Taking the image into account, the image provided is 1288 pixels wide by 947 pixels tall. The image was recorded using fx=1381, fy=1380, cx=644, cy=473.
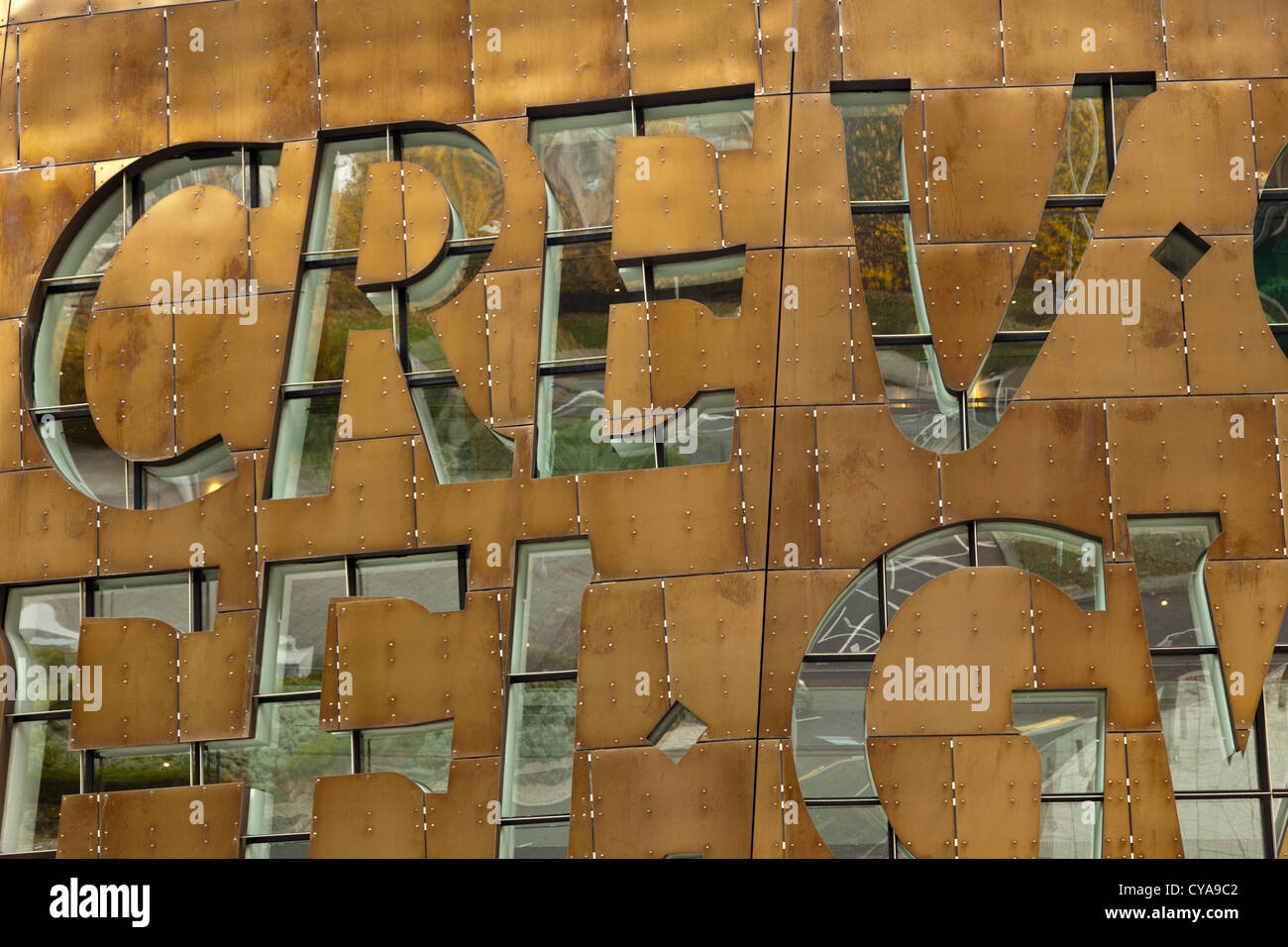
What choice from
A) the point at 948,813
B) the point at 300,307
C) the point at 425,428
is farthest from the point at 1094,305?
the point at 300,307

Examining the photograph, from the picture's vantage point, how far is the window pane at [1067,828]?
10.2 metres

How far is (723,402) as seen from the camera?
1087cm

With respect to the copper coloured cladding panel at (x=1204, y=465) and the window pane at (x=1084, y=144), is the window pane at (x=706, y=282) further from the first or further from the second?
the copper coloured cladding panel at (x=1204, y=465)

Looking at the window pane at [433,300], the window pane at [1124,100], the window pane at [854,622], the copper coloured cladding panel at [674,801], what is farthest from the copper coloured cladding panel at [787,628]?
the window pane at [1124,100]

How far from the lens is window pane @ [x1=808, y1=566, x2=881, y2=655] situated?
10586 millimetres

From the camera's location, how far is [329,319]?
37.8ft

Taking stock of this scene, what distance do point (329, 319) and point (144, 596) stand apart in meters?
→ 2.74

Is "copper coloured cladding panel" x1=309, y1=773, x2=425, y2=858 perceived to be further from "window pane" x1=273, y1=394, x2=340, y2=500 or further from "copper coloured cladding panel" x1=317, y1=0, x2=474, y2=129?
"copper coloured cladding panel" x1=317, y1=0, x2=474, y2=129

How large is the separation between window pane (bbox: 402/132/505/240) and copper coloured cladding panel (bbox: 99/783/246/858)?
4897 millimetres

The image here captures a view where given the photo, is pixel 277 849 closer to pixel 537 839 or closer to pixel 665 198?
pixel 537 839

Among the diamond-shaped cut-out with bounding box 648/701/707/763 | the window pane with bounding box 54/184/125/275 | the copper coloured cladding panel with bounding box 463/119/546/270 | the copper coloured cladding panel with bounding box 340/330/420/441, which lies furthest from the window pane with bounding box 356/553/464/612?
the window pane with bounding box 54/184/125/275

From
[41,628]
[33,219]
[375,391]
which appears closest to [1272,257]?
[375,391]

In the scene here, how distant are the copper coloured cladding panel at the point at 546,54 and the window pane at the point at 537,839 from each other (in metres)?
5.71
